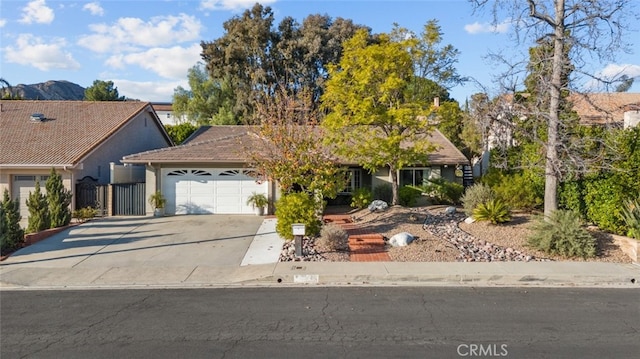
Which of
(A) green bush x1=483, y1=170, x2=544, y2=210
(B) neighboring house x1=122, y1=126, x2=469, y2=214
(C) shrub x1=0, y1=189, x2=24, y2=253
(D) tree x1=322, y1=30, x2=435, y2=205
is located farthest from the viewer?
(B) neighboring house x1=122, y1=126, x2=469, y2=214

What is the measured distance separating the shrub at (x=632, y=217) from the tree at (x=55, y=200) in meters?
17.4

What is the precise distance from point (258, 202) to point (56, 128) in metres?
12.1

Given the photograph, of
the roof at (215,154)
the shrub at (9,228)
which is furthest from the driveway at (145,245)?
the roof at (215,154)

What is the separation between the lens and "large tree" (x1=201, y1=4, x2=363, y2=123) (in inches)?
1502

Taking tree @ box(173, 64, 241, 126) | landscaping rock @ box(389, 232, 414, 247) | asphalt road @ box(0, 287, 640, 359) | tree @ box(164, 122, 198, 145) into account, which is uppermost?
tree @ box(173, 64, 241, 126)

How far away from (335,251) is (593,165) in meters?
7.40

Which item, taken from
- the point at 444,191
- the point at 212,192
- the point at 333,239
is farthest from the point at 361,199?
the point at 333,239

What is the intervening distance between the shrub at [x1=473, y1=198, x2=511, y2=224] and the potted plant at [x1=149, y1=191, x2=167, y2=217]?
1251cm

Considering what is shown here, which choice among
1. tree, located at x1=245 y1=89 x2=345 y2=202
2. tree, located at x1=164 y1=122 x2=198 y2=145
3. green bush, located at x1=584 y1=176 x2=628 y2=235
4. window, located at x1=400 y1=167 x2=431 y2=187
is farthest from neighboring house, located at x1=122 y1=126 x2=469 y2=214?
tree, located at x1=164 y1=122 x2=198 y2=145

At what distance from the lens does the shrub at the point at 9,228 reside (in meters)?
12.2

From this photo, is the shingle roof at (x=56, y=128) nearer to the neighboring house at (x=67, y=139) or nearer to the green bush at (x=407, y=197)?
the neighboring house at (x=67, y=139)

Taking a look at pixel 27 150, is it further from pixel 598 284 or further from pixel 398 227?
pixel 598 284

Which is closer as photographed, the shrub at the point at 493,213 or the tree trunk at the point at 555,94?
the tree trunk at the point at 555,94

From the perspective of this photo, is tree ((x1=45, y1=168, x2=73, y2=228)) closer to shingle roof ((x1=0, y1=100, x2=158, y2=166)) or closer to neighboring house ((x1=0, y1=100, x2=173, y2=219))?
neighboring house ((x1=0, y1=100, x2=173, y2=219))
